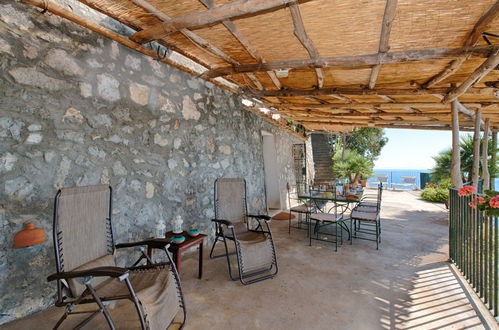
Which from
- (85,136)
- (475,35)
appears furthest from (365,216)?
(85,136)

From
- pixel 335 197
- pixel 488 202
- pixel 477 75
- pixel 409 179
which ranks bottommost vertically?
pixel 409 179

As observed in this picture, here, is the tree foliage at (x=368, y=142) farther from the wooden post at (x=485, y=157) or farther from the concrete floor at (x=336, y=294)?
the concrete floor at (x=336, y=294)

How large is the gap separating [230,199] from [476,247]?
2722 millimetres

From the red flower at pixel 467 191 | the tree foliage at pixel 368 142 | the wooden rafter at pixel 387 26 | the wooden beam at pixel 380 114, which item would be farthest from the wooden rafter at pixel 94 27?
the tree foliage at pixel 368 142

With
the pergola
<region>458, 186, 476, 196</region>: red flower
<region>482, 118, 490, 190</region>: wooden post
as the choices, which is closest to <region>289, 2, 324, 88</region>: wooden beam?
the pergola

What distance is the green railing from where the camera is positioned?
2.07 metres

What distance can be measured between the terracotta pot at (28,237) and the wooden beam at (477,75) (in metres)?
3.86

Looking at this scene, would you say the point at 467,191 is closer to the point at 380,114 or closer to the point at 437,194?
the point at 380,114

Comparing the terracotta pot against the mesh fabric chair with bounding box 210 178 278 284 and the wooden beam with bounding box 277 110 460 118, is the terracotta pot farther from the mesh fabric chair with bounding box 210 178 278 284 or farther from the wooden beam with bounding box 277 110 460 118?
the wooden beam with bounding box 277 110 460 118

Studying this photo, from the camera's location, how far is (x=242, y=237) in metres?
3.05

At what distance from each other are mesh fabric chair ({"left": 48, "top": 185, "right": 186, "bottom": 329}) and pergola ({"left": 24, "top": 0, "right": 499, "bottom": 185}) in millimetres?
1630

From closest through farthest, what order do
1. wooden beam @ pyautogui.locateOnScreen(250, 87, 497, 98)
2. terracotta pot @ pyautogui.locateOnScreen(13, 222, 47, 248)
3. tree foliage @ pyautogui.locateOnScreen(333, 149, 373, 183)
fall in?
terracotta pot @ pyautogui.locateOnScreen(13, 222, 47, 248) → wooden beam @ pyautogui.locateOnScreen(250, 87, 497, 98) → tree foliage @ pyautogui.locateOnScreen(333, 149, 373, 183)

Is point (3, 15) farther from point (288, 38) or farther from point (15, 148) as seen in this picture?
point (288, 38)

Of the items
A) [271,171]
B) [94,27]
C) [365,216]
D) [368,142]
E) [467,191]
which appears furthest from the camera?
[368,142]
